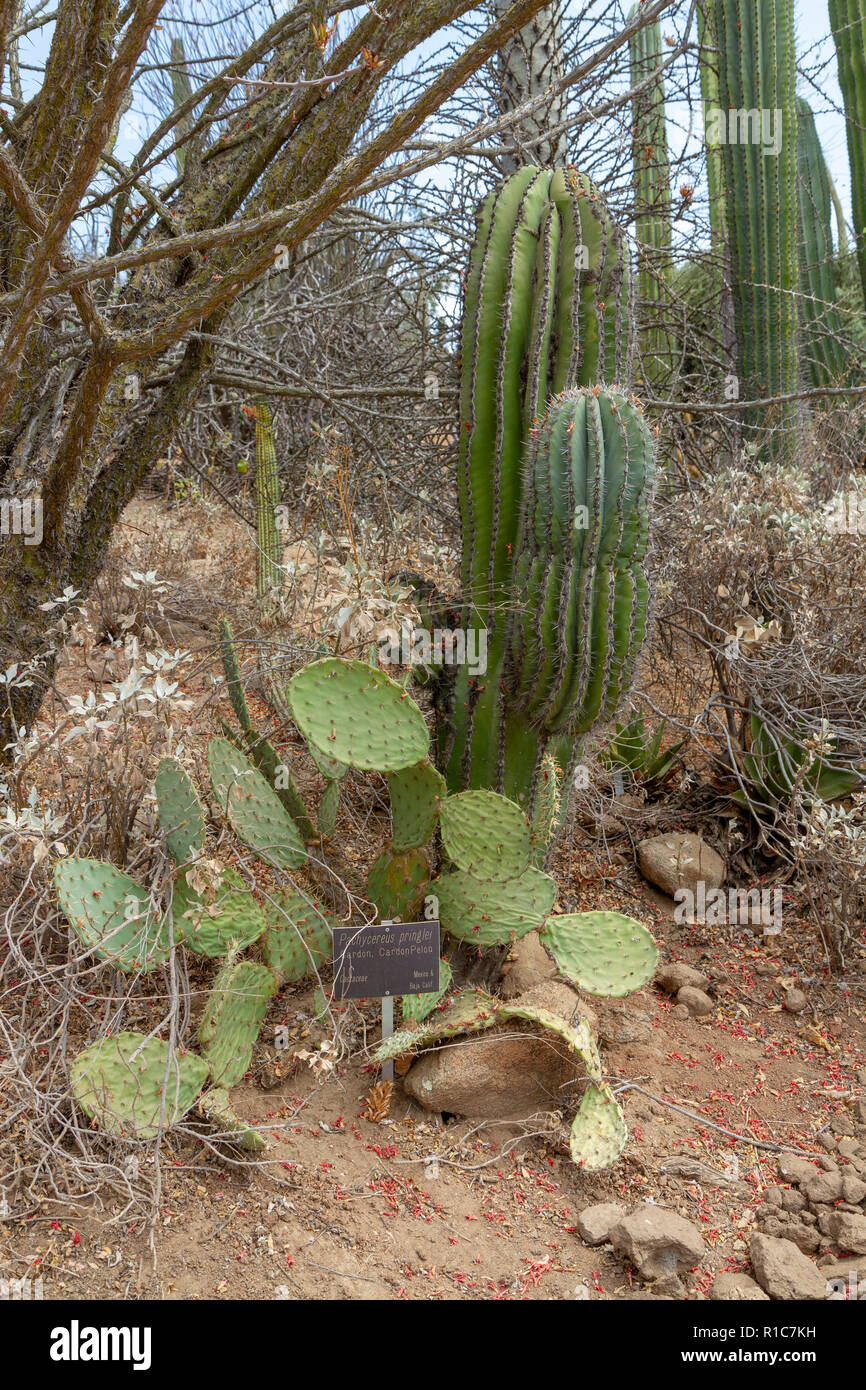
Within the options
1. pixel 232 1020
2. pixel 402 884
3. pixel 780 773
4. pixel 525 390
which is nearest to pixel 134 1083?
pixel 232 1020

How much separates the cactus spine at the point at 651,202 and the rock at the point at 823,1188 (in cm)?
335

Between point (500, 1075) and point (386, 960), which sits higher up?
point (386, 960)

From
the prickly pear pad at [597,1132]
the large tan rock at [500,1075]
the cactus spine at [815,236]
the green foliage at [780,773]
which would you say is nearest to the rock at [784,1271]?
the prickly pear pad at [597,1132]

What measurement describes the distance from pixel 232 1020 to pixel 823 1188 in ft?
4.92

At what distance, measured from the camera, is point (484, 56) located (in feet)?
7.09

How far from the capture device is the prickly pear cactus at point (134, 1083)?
7.48 feet

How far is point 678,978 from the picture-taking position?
3.33 metres

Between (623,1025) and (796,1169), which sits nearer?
(796,1169)

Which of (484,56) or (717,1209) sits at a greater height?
(484,56)

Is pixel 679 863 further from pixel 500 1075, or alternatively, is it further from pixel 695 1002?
pixel 500 1075

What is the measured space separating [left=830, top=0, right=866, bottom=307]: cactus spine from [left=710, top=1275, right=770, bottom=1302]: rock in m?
6.71
